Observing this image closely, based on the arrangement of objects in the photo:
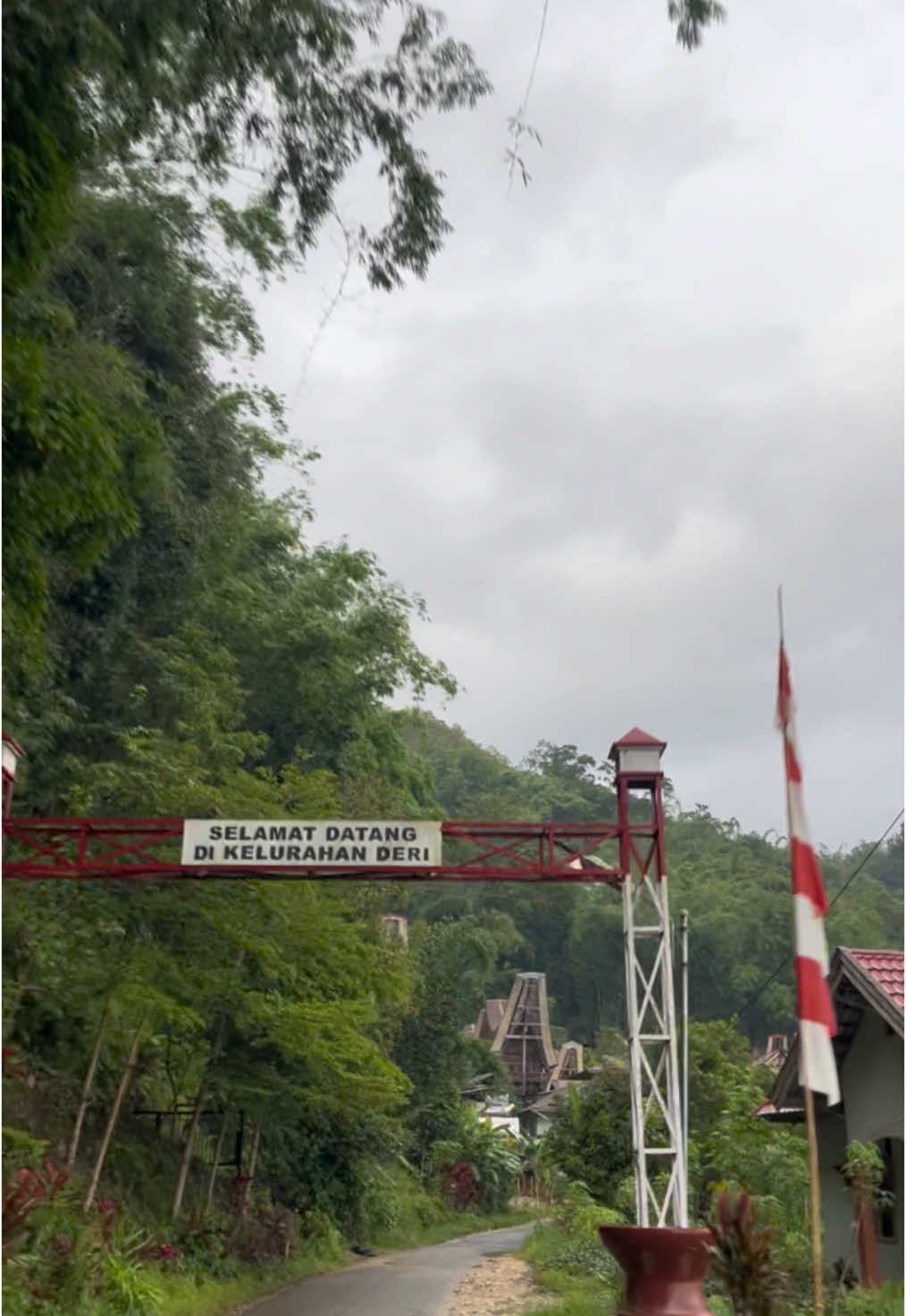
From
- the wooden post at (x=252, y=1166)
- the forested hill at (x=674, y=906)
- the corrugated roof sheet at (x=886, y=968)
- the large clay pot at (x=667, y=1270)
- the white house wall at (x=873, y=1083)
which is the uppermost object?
the forested hill at (x=674, y=906)

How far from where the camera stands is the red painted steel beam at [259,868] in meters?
12.1

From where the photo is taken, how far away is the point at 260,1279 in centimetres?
1797

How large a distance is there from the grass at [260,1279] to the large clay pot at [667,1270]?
9.66m

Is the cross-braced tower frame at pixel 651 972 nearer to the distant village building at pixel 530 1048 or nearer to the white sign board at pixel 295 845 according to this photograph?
the white sign board at pixel 295 845

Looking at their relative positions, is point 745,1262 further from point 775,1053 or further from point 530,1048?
point 530,1048

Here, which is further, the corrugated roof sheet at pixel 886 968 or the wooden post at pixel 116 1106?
the wooden post at pixel 116 1106

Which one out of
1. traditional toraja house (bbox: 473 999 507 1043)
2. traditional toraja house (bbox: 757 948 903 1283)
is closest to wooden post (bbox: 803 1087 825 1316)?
traditional toraja house (bbox: 757 948 903 1283)

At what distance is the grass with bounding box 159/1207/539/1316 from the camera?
14.0 meters

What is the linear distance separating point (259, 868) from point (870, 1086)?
6.41 meters

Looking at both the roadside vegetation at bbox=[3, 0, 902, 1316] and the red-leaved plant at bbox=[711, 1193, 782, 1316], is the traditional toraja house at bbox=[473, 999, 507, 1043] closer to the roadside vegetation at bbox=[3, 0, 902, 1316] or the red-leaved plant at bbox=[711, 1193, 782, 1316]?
the roadside vegetation at bbox=[3, 0, 902, 1316]

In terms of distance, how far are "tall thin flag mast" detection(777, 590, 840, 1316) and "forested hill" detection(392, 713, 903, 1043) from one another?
1979 inches

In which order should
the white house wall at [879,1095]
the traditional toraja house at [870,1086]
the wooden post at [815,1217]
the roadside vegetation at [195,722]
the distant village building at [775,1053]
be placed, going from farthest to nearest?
the distant village building at [775,1053], the white house wall at [879,1095], the traditional toraja house at [870,1086], the roadside vegetation at [195,722], the wooden post at [815,1217]

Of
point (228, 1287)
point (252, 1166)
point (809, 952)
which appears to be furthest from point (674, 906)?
point (809, 952)

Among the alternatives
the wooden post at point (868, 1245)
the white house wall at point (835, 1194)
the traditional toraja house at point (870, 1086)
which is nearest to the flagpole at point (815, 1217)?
the traditional toraja house at point (870, 1086)
